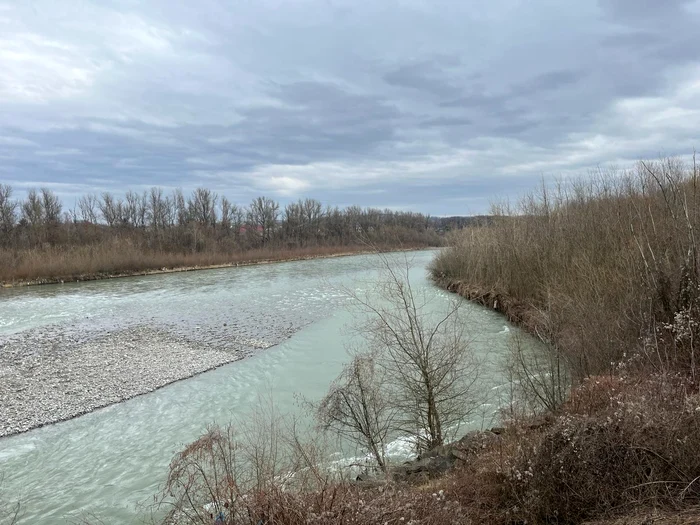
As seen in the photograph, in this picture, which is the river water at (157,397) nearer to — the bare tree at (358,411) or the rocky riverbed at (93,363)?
the rocky riverbed at (93,363)

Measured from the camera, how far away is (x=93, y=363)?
14555 mm

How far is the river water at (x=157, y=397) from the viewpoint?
7.25 meters

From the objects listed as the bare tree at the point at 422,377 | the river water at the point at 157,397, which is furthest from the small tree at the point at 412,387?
the river water at the point at 157,397

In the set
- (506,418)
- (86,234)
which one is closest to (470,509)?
(506,418)

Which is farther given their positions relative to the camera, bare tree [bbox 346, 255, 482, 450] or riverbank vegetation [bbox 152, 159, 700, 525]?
bare tree [bbox 346, 255, 482, 450]

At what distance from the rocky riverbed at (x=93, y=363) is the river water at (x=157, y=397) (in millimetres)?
384

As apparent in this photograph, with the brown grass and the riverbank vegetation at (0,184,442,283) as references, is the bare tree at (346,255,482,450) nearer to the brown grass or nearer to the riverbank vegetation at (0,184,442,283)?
the riverbank vegetation at (0,184,442,283)

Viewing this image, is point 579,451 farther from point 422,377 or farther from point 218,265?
point 218,265

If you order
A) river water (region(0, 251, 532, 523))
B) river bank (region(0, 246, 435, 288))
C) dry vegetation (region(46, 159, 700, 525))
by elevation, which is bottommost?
river water (region(0, 251, 532, 523))

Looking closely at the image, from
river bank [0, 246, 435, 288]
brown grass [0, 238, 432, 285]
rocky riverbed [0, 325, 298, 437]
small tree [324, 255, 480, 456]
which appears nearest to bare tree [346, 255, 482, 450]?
small tree [324, 255, 480, 456]

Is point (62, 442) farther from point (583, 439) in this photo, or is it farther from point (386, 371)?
point (583, 439)

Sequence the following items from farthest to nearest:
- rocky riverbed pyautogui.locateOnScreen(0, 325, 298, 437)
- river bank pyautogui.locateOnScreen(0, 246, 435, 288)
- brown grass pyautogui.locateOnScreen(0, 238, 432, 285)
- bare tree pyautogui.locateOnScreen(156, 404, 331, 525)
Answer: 1. brown grass pyautogui.locateOnScreen(0, 238, 432, 285)
2. river bank pyautogui.locateOnScreen(0, 246, 435, 288)
3. rocky riverbed pyautogui.locateOnScreen(0, 325, 298, 437)
4. bare tree pyautogui.locateOnScreen(156, 404, 331, 525)

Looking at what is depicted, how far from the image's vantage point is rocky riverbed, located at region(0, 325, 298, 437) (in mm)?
11078

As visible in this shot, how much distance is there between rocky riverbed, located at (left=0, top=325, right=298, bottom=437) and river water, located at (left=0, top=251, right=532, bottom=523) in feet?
1.26
